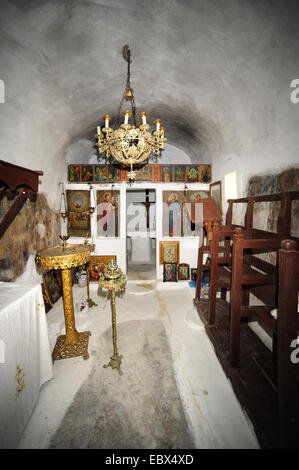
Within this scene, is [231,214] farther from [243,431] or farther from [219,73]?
[243,431]

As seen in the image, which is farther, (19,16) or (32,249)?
(32,249)

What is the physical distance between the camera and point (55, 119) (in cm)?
438

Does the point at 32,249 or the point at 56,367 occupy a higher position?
the point at 32,249

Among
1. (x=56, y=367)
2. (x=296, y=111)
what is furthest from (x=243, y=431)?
(x=296, y=111)

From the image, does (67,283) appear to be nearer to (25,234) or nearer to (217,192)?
(25,234)

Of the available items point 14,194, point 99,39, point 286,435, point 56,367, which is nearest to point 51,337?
point 56,367

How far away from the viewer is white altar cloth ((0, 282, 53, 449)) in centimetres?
182

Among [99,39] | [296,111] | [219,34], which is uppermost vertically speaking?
[99,39]

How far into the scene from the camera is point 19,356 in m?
2.03

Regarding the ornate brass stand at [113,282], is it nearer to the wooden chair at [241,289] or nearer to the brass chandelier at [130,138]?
the wooden chair at [241,289]

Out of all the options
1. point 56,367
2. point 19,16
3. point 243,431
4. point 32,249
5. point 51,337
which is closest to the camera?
point 243,431

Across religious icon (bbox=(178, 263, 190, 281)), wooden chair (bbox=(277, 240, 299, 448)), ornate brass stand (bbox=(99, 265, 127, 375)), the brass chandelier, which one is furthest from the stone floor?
the brass chandelier

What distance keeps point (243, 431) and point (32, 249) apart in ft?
14.3

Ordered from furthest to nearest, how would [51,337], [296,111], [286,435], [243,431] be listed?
[51,337] → [296,111] → [243,431] → [286,435]
